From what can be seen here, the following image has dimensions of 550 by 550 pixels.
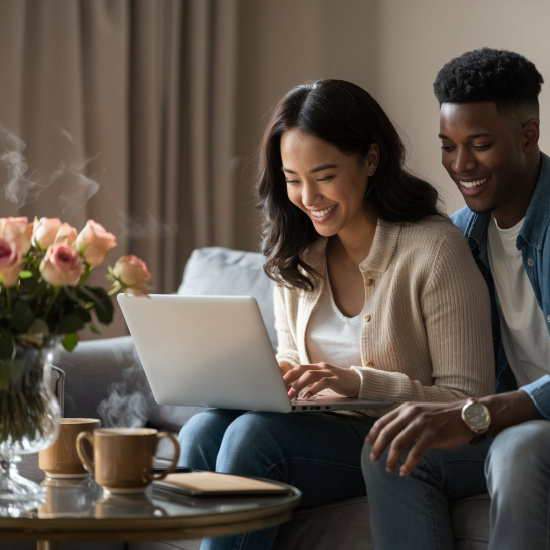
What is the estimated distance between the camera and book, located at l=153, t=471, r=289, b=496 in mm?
1264

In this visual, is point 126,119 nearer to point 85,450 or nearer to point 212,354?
point 212,354

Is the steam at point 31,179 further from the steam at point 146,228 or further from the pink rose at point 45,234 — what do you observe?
the pink rose at point 45,234

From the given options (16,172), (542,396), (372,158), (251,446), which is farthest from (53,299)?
(16,172)

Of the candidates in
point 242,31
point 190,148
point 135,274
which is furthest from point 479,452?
point 242,31

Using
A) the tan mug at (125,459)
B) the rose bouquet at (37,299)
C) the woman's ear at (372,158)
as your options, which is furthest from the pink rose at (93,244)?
the woman's ear at (372,158)

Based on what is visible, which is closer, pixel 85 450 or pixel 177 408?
pixel 85 450

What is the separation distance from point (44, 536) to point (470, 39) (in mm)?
2167

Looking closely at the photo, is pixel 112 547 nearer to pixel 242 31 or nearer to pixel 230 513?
pixel 230 513

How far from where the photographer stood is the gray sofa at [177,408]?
169 centimetres

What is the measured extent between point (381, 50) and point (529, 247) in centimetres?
150

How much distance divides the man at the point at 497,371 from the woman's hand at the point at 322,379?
0.59 ft

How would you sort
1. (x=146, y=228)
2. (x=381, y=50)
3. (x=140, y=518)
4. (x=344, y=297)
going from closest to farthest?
1. (x=140, y=518)
2. (x=344, y=297)
3. (x=381, y=50)
4. (x=146, y=228)

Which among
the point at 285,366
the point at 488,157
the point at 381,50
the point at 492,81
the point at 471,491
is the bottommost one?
the point at 471,491

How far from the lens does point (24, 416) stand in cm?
127
